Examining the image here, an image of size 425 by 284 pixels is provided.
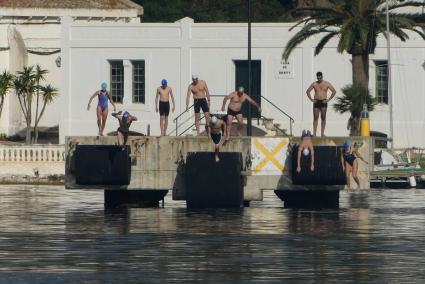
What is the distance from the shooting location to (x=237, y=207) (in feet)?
140

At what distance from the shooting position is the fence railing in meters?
70.1

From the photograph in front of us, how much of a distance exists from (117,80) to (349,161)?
138 feet

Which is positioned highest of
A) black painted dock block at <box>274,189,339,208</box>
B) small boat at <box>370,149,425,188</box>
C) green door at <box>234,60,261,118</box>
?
green door at <box>234,60,261,118</box>

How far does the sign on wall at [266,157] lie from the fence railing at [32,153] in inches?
1104

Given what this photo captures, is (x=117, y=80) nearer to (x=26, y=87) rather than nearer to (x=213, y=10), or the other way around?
(x=26, y=87)

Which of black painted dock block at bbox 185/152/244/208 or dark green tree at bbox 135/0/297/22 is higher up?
dark green tree at bbox 135/0/297/22

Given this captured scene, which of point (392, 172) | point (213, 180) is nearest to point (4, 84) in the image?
point (392, 172)

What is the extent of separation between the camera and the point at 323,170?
138 ft

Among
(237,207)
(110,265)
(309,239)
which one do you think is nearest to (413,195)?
(237,207)

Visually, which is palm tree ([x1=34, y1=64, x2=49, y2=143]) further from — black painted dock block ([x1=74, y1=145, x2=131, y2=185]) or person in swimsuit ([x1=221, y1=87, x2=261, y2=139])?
black painted dock block ([x1=74, y1=145, x2=131, y2=185])

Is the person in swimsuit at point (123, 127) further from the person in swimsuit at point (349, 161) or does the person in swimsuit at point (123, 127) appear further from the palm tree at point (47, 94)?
the palm tree at point (47, 94)

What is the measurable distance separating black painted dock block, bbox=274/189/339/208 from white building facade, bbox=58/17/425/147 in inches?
1337

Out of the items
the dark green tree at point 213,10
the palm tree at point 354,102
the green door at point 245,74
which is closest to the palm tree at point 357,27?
the palm tree at point 354,102

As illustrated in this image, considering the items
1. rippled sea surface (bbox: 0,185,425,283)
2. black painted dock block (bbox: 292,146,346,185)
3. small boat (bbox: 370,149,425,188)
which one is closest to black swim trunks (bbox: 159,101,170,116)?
rippled sea surface (bbox: 0,185,425,283)
